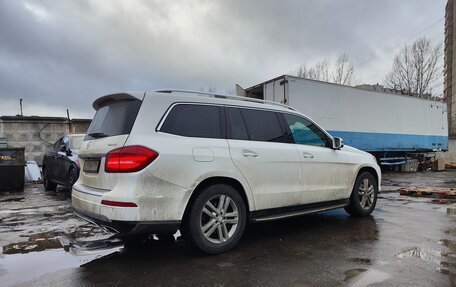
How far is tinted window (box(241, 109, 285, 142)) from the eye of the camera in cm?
467

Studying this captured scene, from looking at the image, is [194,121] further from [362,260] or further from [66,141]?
[66,141]

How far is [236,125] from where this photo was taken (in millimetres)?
4527

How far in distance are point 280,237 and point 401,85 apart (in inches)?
1516

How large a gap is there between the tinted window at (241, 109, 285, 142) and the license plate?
1884mm

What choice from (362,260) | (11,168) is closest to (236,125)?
(362,260)

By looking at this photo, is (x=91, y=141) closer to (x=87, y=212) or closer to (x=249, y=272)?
(x=87, y=212)

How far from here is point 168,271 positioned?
11.9 feet

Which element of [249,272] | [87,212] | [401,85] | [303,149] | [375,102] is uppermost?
[401,85]

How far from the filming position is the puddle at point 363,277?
3.30 m

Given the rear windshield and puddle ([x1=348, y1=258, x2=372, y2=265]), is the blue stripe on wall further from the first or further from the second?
the rear windshield

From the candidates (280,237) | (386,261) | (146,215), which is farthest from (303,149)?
(146,215)

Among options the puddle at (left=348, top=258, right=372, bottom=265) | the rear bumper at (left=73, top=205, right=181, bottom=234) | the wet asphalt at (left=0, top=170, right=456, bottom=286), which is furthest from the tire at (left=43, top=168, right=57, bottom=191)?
the puddle at (left=348, top=258, right=372, bottom=265)

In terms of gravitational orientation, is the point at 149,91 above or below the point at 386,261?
above

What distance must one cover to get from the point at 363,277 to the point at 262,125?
225 centimetres
